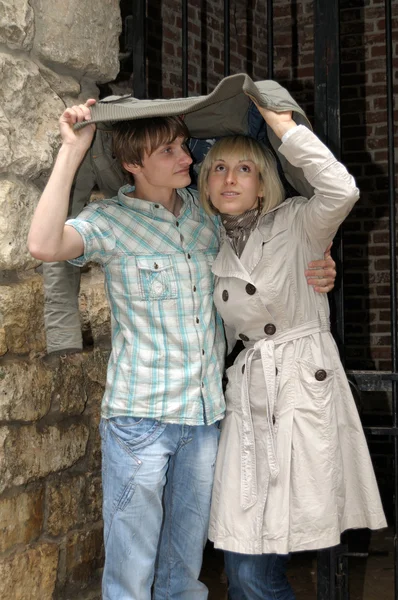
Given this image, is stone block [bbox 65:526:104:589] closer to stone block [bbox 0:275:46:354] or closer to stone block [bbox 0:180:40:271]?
stone block [bbox 0:275:46:354]

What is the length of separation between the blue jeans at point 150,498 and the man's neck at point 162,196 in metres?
0.59

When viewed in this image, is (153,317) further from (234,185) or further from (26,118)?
(26,118)

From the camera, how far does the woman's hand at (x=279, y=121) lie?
2.01 metres

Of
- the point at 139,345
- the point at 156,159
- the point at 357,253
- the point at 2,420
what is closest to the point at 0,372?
the point at 2,420

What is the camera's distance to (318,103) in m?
2.54

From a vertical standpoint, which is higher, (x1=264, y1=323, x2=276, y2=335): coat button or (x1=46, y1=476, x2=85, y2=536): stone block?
(x1=264, y1=323, x2=276, y2=335): coat button

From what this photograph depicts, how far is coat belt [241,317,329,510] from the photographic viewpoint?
2.09 meters

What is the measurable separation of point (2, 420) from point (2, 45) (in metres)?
1.04

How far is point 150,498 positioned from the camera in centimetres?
203

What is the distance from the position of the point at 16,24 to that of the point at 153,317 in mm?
910

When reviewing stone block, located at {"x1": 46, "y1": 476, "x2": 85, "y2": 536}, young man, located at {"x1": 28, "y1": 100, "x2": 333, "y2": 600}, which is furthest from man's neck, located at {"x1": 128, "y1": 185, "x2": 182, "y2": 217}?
stone block, located at {"x1": 46, "y1": 476, "x2": 85, "y2": 536}

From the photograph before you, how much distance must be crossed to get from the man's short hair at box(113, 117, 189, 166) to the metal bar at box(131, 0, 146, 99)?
2.20ft

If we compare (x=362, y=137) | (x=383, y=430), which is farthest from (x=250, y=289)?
(x=362, y=137)

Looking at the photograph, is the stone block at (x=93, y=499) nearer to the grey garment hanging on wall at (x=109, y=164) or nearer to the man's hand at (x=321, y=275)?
the grey garment hanging on wall at (x=109, y=164)
